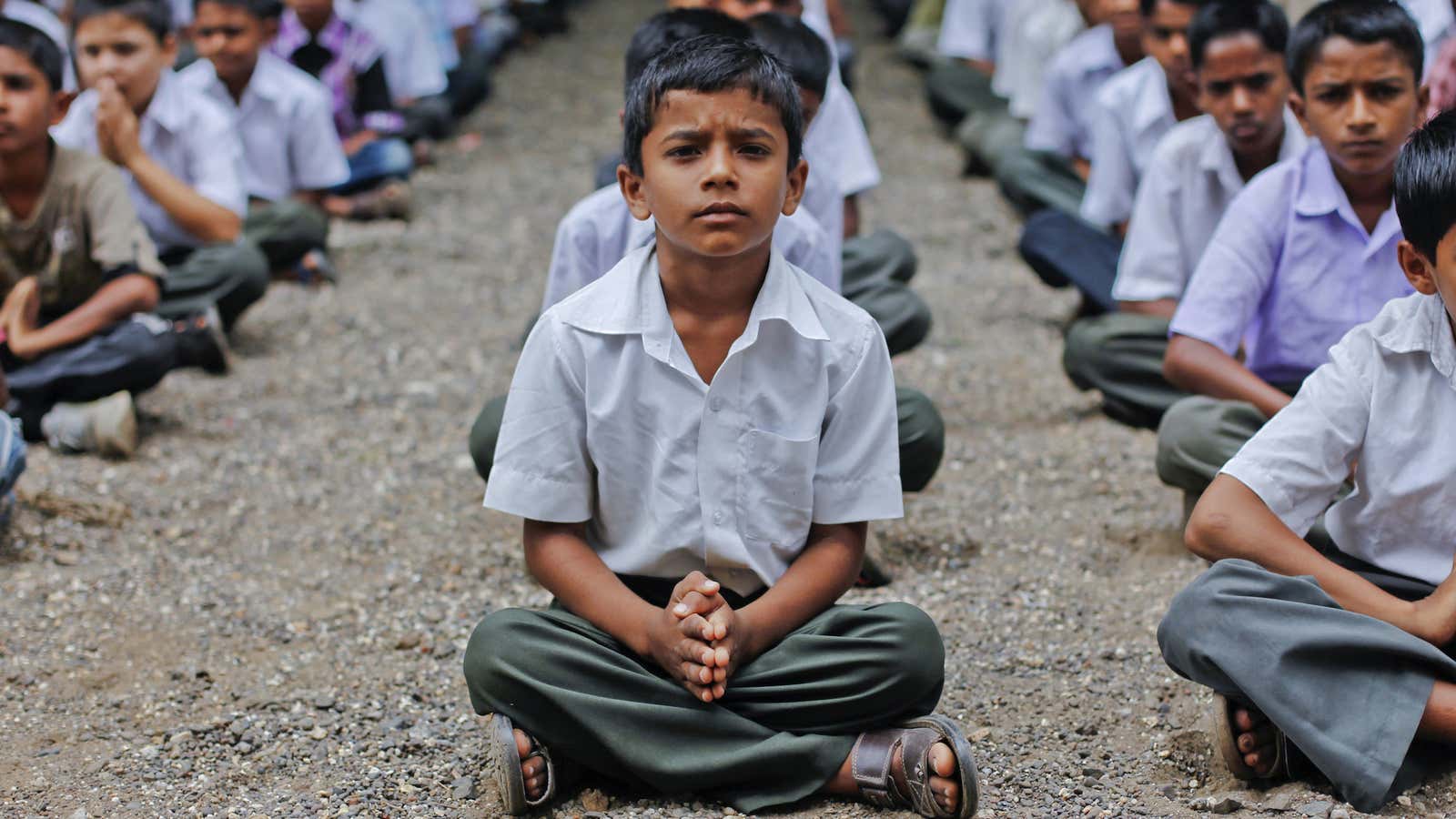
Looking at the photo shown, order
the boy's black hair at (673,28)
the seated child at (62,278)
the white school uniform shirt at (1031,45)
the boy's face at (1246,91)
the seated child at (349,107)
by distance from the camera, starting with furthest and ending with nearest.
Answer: the white school uniform shirt at (1031,45) < the seated child at (349,107) < the seated child at (62,278) < the boy's face at (1246,91) < the boy's black hair at (673,28)

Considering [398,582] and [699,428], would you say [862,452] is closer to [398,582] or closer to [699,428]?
[699,428]

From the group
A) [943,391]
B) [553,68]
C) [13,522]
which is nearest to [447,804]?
[13,522]

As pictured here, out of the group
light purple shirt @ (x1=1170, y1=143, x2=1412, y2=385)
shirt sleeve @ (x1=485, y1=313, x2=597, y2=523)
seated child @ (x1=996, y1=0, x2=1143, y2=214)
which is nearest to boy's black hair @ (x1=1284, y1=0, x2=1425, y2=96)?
light purple shirt @ (x1=1170, y1=143, x2=1412, y2=385)

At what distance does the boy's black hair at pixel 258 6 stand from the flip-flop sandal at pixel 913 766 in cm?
419

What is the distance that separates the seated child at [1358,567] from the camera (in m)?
2.17

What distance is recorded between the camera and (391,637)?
9.77ft

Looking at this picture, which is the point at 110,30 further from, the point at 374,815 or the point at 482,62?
the point at 482,62

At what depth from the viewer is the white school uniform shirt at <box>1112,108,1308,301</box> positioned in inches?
152

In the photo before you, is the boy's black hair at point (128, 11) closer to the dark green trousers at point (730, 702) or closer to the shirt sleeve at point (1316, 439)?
the dark green trousers at point (730, 702)

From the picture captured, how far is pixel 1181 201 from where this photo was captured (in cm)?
388

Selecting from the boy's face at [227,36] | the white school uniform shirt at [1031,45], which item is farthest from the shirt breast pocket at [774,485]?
the white school uniform shirt at [1031,45]

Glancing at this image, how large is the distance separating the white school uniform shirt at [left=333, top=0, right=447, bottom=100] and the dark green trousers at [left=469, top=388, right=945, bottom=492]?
4.89 metres

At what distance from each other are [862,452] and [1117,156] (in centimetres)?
286

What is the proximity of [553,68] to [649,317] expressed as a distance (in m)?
7.82
